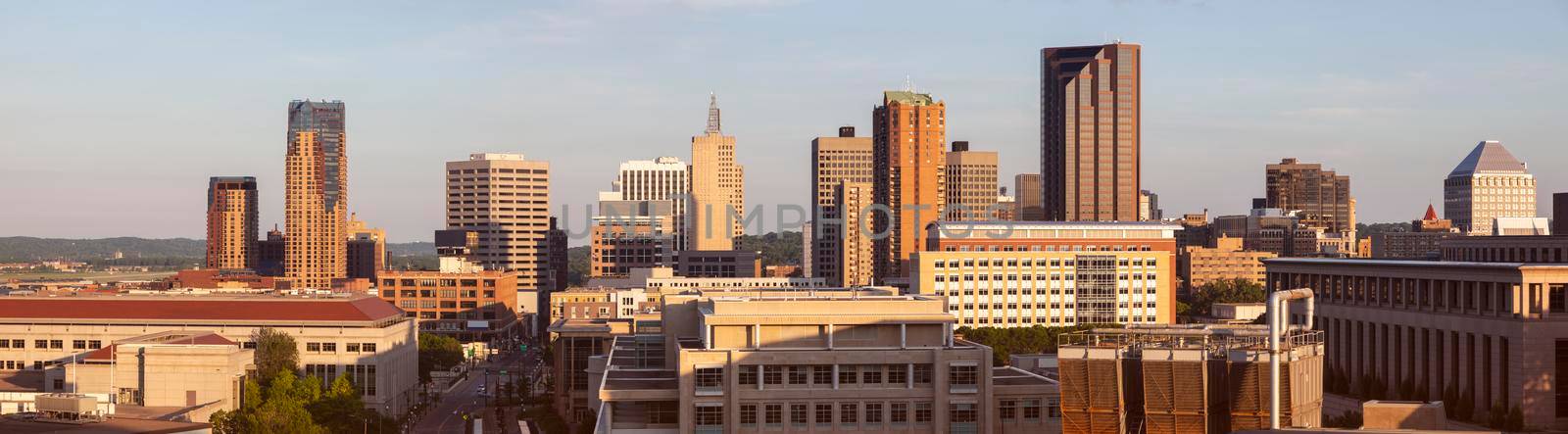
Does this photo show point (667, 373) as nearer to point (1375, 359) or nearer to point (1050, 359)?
point (1050, 359)

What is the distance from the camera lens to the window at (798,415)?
339ft

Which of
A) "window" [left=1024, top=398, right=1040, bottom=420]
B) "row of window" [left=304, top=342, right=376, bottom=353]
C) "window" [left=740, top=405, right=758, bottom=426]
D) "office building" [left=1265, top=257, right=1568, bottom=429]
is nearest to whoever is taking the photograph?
"window" [left=740, top=405, right=758, bottom=426]

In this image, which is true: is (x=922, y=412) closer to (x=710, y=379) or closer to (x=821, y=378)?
(x=821, y=378)

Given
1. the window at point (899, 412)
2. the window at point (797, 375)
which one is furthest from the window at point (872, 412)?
the window at point (797, 375)

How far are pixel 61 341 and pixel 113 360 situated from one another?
42.8 metres

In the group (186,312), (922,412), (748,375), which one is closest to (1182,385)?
(922,412)

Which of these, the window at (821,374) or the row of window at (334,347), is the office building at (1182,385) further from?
the row of window at (334,347)

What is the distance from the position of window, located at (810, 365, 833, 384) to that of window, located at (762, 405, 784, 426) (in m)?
2.68

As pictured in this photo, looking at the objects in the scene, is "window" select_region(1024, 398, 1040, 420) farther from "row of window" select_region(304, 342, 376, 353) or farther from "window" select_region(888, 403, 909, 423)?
"row of window" select_region(304, 342, 376, 353)

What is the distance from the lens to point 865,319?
104562mm

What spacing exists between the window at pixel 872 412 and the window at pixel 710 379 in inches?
366

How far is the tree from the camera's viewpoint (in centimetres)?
17388

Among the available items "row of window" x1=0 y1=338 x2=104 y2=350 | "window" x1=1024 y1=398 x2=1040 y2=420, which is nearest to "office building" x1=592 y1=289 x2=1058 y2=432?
"window" x1=1024 y1=398 x2=1040 y2=420

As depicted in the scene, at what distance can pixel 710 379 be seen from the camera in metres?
102
